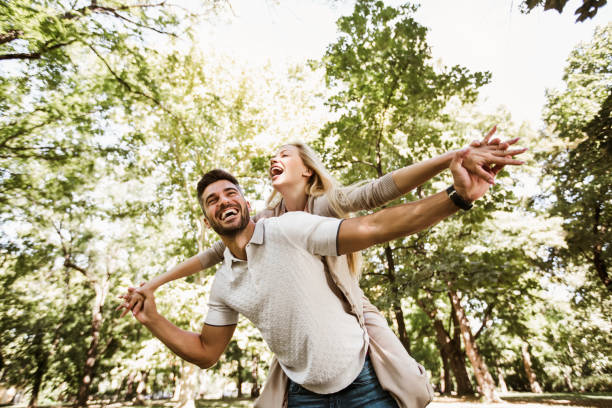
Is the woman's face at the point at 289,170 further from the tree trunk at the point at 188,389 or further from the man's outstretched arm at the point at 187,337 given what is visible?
the tree trunk at the point at 188,389

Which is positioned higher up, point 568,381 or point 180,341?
point 180,341

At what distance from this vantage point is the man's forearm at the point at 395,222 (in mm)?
1284

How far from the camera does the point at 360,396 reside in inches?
67.8

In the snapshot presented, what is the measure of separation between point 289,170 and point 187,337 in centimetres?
150

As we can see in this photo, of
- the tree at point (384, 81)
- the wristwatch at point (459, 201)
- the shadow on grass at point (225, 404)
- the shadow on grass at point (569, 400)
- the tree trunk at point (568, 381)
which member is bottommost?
the tree trunk at point (568, 381)

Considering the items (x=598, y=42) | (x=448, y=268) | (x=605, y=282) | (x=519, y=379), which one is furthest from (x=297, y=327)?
(x=519, y=379)

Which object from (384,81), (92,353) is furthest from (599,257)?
(92,353)

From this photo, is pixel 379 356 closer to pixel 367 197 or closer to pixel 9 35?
pixel 367 197

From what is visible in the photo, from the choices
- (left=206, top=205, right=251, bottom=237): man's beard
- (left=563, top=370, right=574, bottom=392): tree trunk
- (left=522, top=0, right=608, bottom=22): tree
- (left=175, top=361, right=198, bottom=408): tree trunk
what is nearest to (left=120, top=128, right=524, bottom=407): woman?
(left=206, top=205, right=251, bottom=237): man's beard

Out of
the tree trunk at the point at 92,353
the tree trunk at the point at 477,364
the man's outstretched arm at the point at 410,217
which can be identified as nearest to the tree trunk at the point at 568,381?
the tree trunk at the point at 477,364

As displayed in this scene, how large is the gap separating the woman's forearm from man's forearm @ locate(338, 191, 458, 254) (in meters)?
0.27

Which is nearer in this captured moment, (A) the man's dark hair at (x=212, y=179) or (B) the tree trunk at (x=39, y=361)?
(A) the man's dark hair at (x=212, y=179)

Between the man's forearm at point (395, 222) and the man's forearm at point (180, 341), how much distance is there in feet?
3.90

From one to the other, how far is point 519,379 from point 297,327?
53586mm
